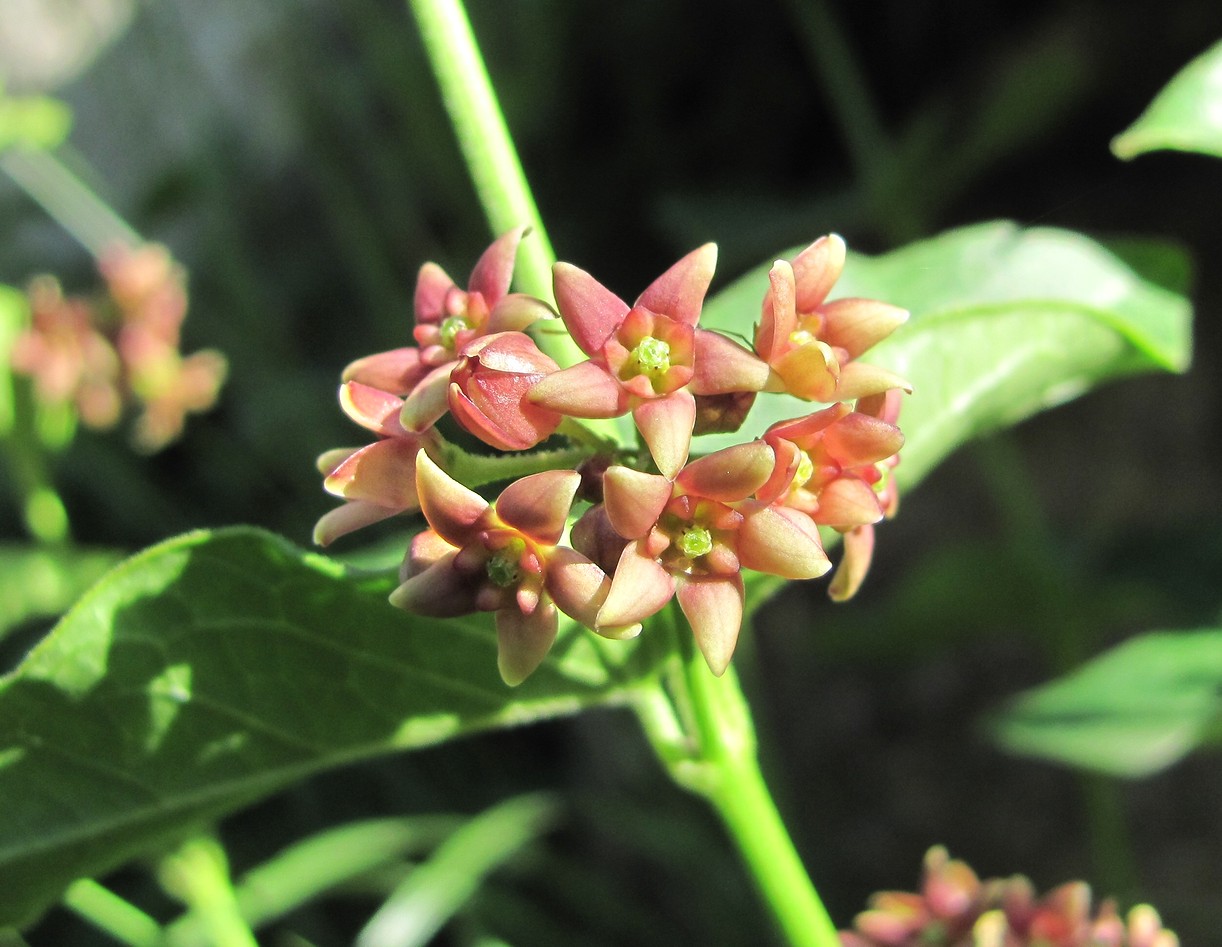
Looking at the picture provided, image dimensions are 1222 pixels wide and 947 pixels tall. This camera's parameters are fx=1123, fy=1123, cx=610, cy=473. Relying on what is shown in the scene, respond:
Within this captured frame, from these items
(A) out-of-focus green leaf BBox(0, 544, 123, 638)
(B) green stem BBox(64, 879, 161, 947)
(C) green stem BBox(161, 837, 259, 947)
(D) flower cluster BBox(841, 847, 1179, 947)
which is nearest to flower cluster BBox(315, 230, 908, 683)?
(D) flower cluster BBox(841, 847, 1179, 947)

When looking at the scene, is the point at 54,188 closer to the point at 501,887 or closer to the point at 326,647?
the point at 501,887

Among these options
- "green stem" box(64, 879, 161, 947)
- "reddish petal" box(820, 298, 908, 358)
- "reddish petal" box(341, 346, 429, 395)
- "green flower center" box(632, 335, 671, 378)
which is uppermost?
"reddish petal" box(341, 346, 429, 395)

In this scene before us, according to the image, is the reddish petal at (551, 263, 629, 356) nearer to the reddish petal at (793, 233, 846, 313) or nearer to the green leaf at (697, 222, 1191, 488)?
the reddish petal at (793, 233, 846, 313)

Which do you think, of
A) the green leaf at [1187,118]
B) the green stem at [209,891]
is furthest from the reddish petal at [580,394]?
the green stem at [209,891]

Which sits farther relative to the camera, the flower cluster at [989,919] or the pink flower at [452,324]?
the flower cluster at [989,919]

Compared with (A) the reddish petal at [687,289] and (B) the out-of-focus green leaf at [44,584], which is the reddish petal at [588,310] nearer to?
(A) the reddish petal at [687,289]

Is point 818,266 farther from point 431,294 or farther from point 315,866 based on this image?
point 315,866

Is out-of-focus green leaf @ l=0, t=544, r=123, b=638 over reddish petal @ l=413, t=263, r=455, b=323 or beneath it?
beneath
